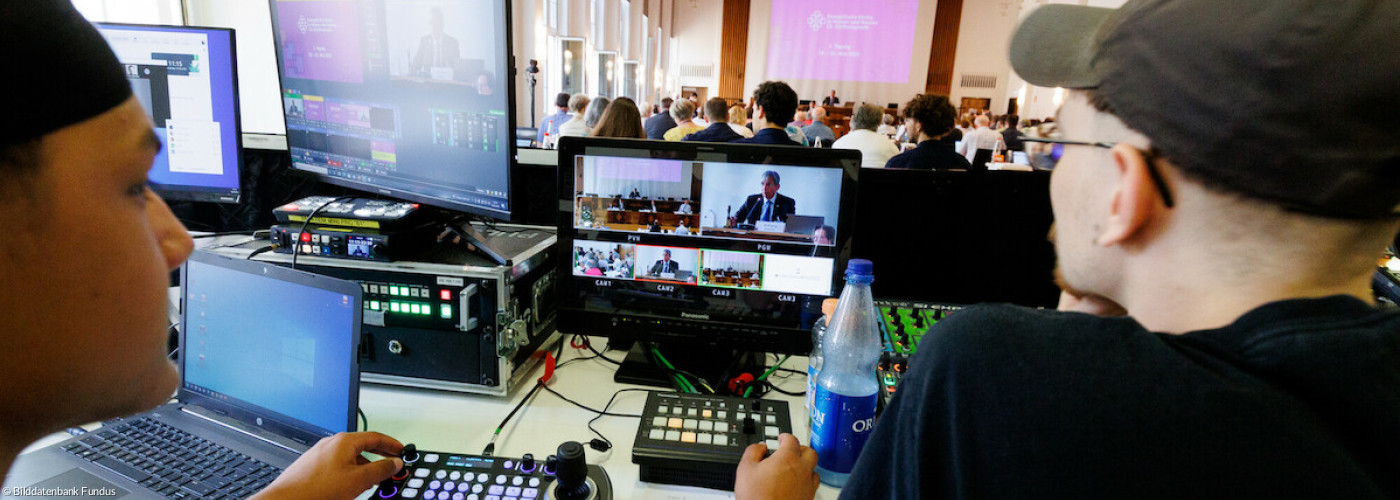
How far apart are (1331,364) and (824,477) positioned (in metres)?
0.65

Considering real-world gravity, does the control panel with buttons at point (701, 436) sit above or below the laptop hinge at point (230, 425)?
above

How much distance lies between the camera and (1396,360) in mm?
423

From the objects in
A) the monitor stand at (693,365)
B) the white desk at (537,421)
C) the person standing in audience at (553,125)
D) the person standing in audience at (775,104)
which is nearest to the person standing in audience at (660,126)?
the person standing in audience at (553,125)

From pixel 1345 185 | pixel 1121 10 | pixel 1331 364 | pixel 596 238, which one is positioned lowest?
pixel 596 238

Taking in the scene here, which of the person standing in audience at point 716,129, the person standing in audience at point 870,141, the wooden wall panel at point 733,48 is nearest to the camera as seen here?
the person standing in audience at point 716,129

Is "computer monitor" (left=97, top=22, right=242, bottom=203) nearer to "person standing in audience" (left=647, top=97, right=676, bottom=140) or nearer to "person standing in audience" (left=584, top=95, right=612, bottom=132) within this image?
"person standing in audience" (left=584, top=95, right=612, bottom=132)

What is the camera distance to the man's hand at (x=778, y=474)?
0.83 metres

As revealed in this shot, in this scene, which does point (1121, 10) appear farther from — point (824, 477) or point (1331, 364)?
point (824, 477)

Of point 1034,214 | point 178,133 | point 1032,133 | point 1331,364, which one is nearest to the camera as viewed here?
point 1331,364

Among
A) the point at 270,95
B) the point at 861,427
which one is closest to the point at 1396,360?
the point at 861,427

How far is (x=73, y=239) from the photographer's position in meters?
0.44

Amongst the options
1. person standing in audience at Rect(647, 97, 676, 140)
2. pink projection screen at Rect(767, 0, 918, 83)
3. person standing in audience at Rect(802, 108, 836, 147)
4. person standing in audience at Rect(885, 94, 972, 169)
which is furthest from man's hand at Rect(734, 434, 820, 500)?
pink projection screen at Rect(767, 0, 918, 83)

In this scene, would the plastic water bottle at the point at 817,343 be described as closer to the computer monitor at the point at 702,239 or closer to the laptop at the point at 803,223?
the computer monitor at the point at 702,239

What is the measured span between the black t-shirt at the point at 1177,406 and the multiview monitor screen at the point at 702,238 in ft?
2.23
